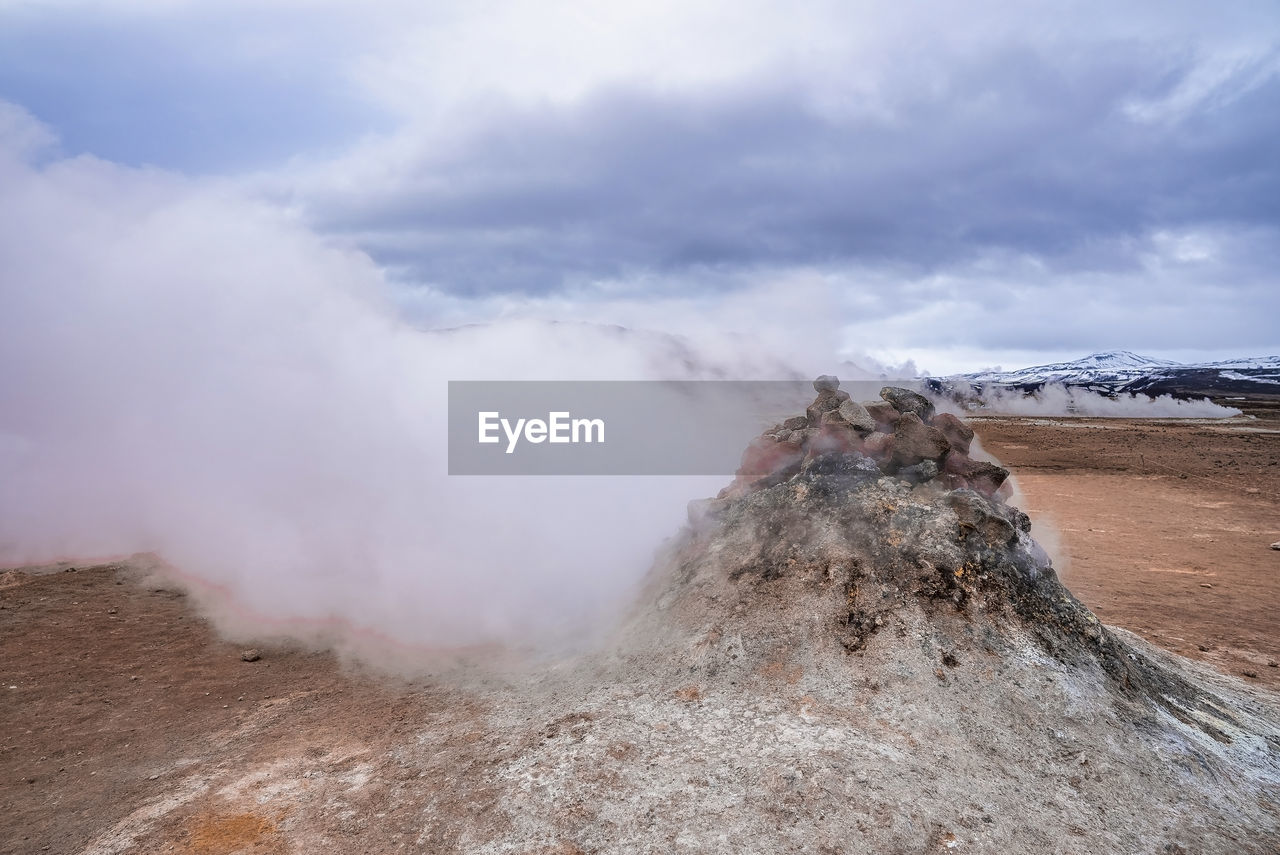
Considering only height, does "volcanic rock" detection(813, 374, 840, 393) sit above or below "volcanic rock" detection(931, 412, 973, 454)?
above

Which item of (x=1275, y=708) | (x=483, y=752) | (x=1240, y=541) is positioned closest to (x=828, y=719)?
(x=483, y=752)

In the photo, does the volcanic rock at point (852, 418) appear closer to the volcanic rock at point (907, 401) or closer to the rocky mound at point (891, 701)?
the rocky mound at point (891, 701)

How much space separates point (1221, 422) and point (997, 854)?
51820mm

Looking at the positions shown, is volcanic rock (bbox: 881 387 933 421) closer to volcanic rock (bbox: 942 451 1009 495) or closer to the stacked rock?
the stacked rock

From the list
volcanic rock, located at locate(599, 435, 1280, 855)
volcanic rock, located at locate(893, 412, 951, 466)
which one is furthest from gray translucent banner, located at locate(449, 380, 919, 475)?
volcanic rock, located at locate(893, 412, 951, 466)

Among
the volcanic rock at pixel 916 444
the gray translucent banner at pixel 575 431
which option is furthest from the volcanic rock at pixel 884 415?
the gray translucent banner at pixel 575 431

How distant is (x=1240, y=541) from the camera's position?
12.0m

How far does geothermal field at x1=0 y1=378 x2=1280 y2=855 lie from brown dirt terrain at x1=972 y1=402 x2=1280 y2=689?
0.91ft

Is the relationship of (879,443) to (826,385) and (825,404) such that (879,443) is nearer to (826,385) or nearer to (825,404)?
(825,404)

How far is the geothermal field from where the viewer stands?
344 centimetres

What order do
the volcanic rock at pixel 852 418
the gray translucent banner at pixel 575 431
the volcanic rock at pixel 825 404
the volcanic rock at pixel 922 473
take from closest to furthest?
the volcanic rock at pixel 922 473
the volcanic rock at pixel 852 418
the volcanic rock at pixel 825 404
the gray translucent banner at pixel 575 431

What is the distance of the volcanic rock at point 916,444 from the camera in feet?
18.4

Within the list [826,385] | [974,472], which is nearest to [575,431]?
[826,385]

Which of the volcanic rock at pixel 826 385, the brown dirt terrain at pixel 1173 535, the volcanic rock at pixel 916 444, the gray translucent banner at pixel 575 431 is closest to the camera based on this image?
the volcanic rock at pixel 916 444
